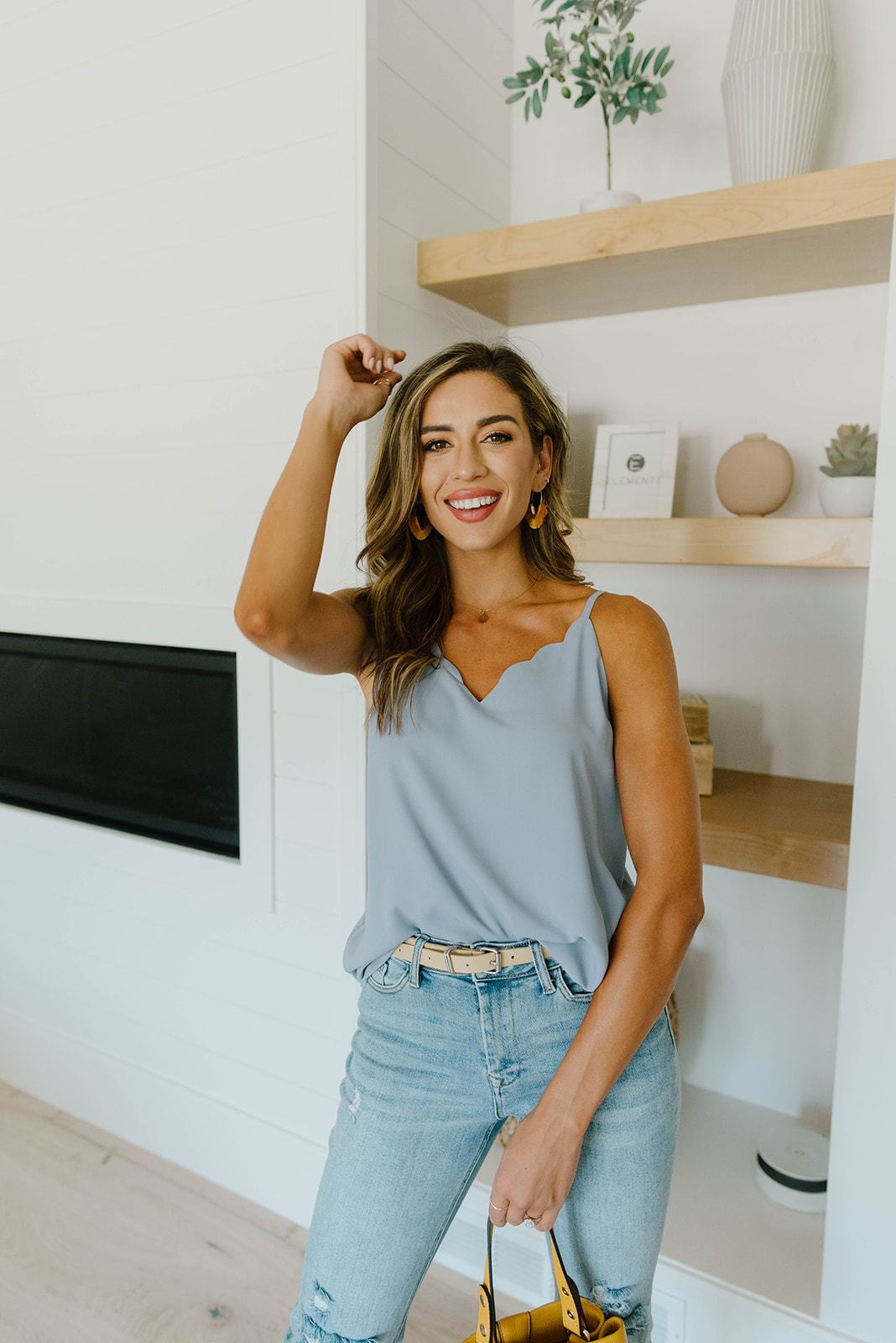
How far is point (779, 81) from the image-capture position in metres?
1.62

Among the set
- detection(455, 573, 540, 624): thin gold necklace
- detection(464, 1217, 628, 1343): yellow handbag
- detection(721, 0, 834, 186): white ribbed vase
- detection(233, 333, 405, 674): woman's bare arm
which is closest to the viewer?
detection(464, 1217, 628, 1343): yellow handbag

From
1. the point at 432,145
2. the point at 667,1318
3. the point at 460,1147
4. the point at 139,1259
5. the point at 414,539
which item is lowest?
the point at 139,1259

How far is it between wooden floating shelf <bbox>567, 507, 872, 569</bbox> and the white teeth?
0.31 meters

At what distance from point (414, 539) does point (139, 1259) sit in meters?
1.55

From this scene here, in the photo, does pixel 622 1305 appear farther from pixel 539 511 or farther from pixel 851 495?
A: pixel 851 495

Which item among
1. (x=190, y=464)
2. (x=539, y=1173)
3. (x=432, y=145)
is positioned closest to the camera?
(x=539, y=1173)

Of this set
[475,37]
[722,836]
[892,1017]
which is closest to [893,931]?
[892,1017]

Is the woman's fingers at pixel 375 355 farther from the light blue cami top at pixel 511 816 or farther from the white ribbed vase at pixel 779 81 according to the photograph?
the white ribbed vase at pixel 779 81

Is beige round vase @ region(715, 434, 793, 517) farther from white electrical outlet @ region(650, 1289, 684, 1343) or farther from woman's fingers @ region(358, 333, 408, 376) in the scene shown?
white electrical outlet @ region(650, 1289, 684, 1343)

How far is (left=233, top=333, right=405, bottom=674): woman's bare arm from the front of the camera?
1173 millimetres

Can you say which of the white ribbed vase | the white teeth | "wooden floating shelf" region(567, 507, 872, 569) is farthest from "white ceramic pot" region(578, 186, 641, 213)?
the white teeth

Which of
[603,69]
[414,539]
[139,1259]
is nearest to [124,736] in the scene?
[139,1259]

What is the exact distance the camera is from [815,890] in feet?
6.53

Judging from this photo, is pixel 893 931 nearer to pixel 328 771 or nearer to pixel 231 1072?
pixel 328 771
